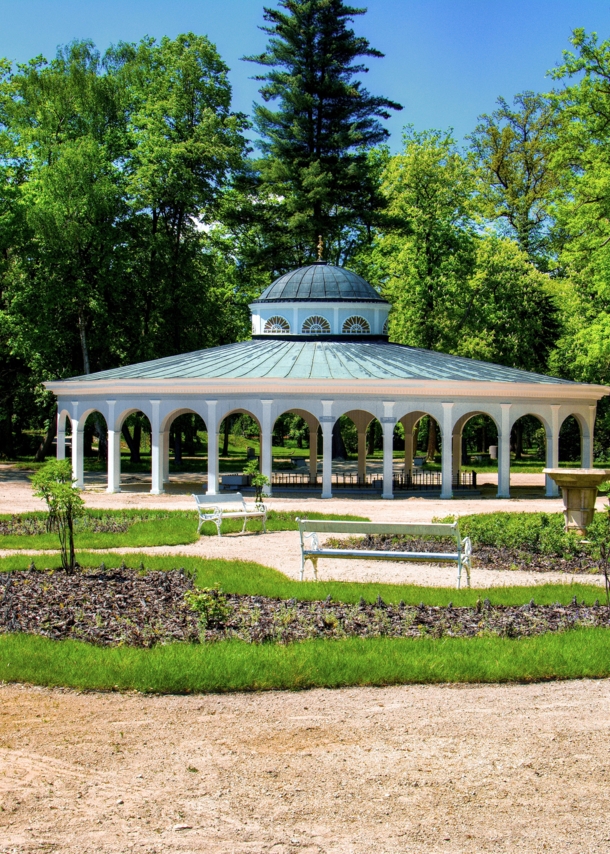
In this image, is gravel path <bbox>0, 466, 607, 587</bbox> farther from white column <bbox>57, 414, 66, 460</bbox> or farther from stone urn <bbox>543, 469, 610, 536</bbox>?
stone urn <bbox>543, 469, 610, 536</bbox>

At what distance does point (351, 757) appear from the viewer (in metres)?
7.84

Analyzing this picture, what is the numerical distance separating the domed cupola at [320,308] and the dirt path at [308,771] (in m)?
27.6

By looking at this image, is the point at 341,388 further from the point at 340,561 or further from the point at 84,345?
the point at 84,345

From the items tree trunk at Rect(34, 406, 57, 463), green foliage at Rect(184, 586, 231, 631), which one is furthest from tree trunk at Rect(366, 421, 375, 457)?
green foliage at Rect(184, 586, 231, 631)

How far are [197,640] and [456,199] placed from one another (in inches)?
1644

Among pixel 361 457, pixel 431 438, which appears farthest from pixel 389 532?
pixel 431 438

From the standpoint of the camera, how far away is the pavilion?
31281mm

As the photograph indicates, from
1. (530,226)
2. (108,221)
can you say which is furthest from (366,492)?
(530,226)

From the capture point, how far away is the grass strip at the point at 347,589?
13414 mm

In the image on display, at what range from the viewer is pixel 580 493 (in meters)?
20.0

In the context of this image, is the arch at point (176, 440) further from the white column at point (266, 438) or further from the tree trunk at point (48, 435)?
the tree trunk at point (48, 435)

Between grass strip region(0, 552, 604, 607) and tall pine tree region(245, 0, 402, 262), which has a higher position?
tall pine tree region(245, 0, 402, 262)

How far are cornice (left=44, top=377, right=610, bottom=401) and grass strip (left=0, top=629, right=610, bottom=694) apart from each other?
20.2 meters

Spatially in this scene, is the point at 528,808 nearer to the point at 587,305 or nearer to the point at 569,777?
the point at 569,777
